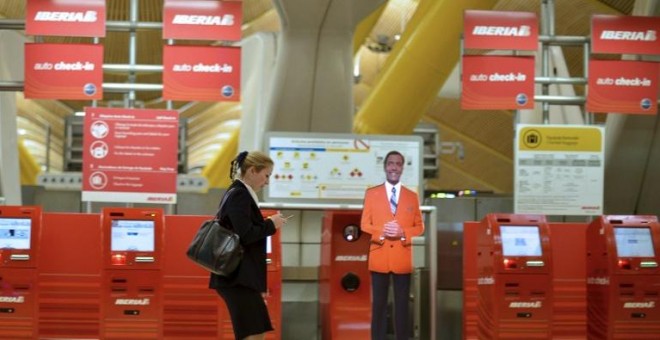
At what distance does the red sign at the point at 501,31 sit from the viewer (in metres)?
12.9

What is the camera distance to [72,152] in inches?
901

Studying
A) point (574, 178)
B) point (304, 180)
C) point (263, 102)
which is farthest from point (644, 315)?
point (263, 102)

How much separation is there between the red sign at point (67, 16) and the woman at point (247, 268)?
689cm

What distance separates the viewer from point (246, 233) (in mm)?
5816

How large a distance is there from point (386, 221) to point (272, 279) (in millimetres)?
1492

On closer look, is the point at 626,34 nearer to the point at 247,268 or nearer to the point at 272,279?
the point at 272,279

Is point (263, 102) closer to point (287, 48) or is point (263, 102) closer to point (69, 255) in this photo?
point (287, 48)

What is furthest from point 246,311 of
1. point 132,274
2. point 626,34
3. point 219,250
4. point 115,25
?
point 626,34

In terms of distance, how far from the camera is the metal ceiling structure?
26984mm

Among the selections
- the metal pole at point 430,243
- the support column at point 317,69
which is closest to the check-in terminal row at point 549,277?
the metal pole at point 430,243

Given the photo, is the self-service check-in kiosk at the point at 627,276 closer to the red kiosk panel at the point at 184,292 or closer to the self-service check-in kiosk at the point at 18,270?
the red kiosk panel at the point at 184,292

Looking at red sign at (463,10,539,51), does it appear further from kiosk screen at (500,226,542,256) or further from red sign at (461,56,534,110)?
kiosk screen at (500,226,542,256)

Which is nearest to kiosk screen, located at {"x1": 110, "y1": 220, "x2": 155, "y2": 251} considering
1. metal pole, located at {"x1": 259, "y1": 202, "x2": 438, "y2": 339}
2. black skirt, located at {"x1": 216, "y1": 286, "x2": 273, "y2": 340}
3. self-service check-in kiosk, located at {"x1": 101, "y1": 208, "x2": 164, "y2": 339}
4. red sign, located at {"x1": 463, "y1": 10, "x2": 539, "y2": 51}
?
self-service check-in kiosk, located at {"x1": 101, "y1": 208, "x2": 164, "y2": 339}

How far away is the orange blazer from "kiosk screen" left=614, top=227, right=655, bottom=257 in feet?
6.73
